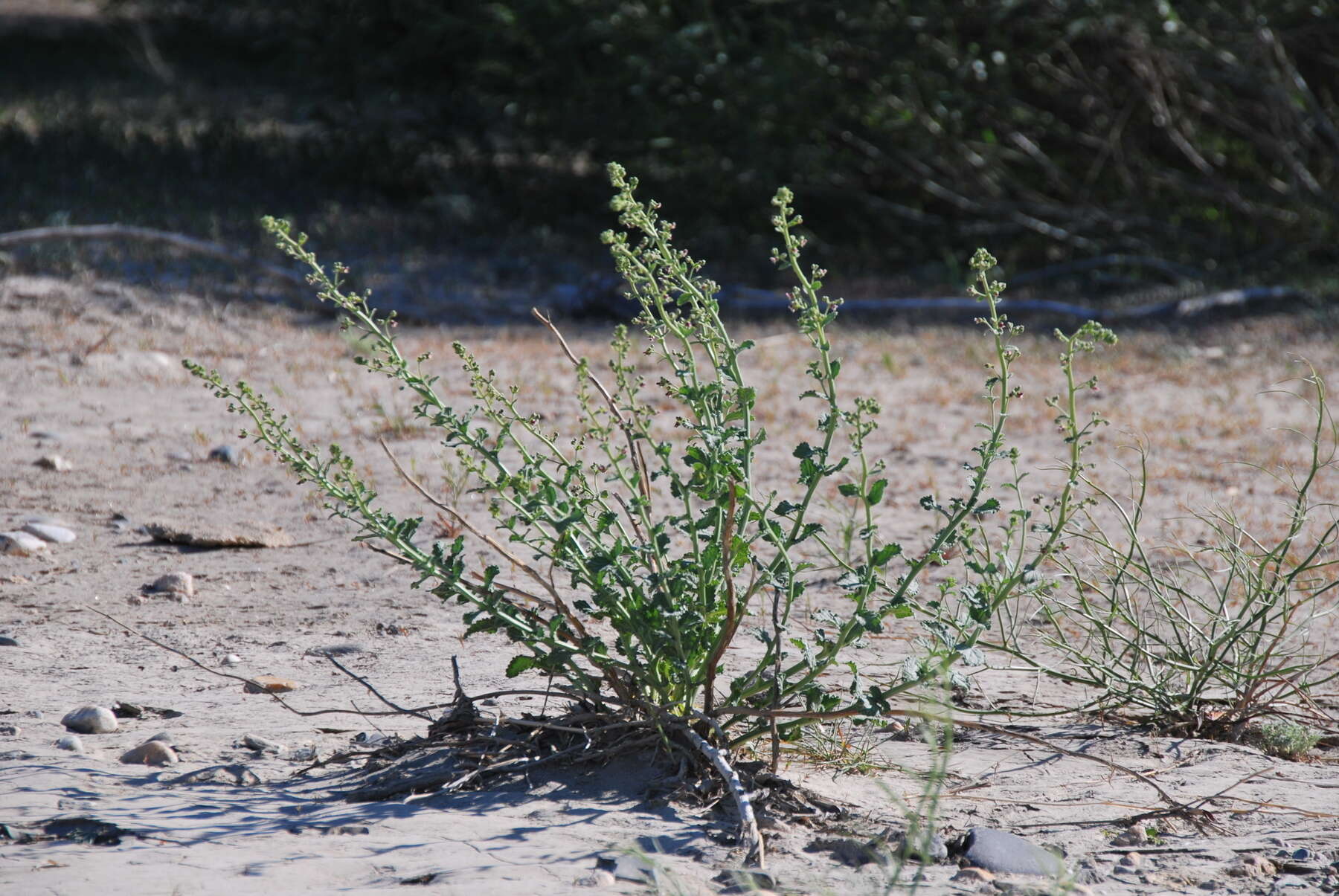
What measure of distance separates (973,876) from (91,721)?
1.80 m

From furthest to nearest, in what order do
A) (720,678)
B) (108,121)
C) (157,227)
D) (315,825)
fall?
(108,121) → (157,227) → (720,678) → (315,825)

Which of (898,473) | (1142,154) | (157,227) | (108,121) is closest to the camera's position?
(898,473)

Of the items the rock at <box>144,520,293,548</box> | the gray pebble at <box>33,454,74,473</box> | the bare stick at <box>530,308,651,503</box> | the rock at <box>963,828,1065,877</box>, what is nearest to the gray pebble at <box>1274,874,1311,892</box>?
the rock at <box>963,828,1065,877</box>

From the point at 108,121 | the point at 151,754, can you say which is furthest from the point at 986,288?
the point at 108,121

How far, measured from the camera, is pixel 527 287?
8773mm

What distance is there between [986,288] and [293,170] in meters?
9.56

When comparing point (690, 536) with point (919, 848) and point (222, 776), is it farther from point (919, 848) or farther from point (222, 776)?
point (222, 776)

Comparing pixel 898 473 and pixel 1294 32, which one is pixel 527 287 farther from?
pixel 1294 32

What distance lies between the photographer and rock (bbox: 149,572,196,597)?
3668mm

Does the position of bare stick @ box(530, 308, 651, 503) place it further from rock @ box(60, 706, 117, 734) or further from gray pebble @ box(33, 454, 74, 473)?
gray pebble @ box(33, 454, 74, 473)

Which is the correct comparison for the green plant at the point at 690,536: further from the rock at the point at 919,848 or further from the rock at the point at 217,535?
the rock at the point at 217,535

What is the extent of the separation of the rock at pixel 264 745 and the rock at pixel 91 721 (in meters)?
0.29

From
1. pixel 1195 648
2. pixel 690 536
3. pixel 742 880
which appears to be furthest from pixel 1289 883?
pixel 690 536

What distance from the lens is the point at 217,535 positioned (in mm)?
4102
